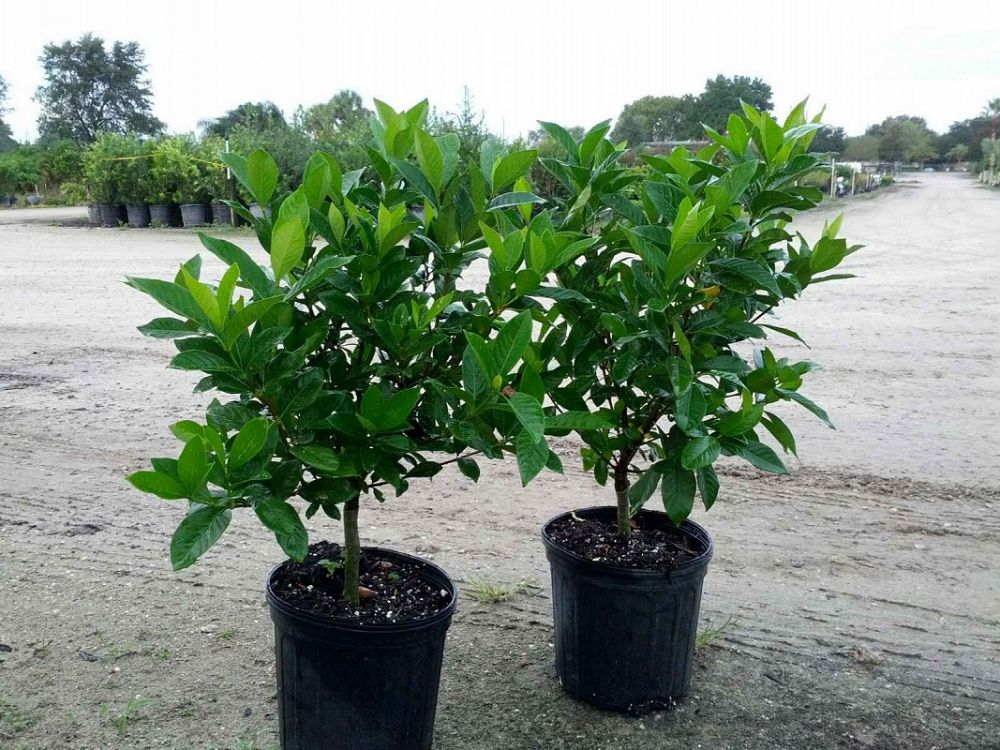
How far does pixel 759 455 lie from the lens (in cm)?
230

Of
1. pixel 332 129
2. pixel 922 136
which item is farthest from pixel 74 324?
pixel 922 136

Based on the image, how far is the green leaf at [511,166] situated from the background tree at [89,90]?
64832 mm

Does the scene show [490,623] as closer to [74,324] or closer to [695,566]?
[695,566]

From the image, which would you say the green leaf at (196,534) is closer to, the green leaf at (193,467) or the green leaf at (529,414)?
the green leaf at (193,467)

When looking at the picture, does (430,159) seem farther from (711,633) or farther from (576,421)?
(711,633)

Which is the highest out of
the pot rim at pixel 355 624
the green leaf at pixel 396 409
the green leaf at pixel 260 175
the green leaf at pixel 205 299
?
the green leaf at pixel 260 175

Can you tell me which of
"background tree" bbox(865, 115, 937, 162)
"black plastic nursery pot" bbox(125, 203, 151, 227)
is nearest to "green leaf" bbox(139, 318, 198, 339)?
"black plastic nursery pot" bbox(125, 203, 151, 227)

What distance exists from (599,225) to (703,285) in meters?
0.54

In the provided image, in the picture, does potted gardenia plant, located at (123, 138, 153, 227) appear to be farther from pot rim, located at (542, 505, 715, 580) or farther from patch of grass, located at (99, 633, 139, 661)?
pot rim, located at (542, 505, 715, 580)

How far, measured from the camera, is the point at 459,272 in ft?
7.66

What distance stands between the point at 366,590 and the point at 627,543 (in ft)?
2.71

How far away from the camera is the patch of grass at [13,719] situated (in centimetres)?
268

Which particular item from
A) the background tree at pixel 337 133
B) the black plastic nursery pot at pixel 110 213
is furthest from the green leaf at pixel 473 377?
the black plastic nursery pot at pixel 110 213

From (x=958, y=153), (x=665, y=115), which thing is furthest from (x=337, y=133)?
(x=958, y=153)
